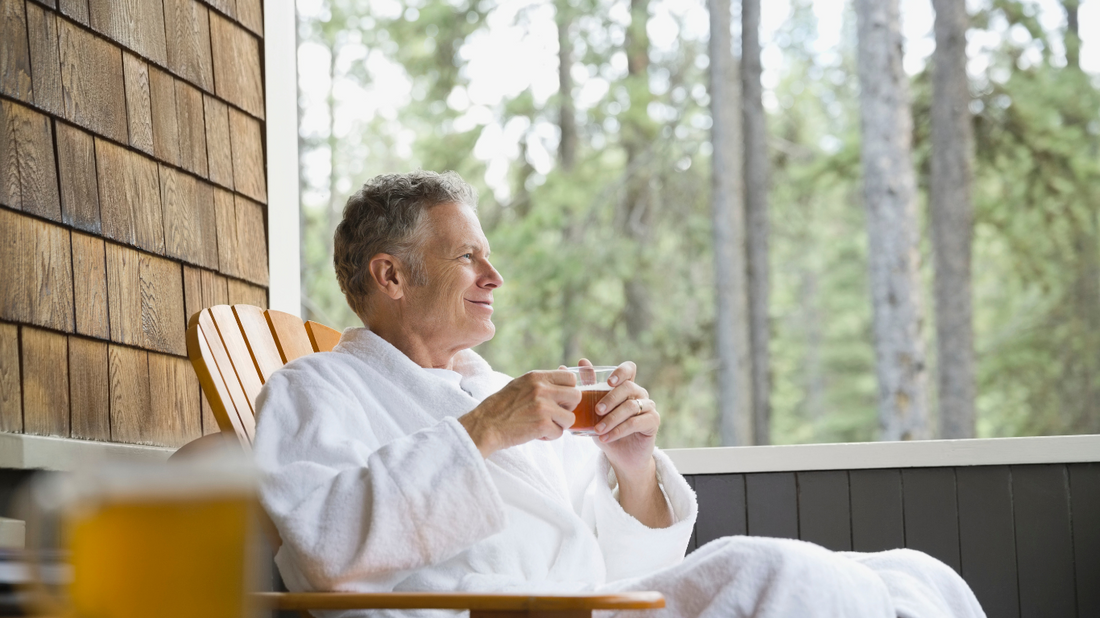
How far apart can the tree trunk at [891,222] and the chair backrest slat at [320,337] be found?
5.00 m

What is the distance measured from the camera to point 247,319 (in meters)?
2.07

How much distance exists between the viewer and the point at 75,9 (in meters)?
1.89

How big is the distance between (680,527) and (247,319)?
0.96m

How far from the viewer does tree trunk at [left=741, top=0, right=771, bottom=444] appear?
29.7ft

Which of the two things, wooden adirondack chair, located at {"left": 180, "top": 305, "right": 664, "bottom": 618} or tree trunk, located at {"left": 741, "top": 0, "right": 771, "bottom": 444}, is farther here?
tree trunk, located at {"left": 741, "top": 0, "right": 771, "bottom": 444}

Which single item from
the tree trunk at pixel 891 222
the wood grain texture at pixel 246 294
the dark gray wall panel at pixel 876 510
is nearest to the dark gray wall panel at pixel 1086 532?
the dark gray wall panel at pixel 876 510

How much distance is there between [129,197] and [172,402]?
0.44 meters

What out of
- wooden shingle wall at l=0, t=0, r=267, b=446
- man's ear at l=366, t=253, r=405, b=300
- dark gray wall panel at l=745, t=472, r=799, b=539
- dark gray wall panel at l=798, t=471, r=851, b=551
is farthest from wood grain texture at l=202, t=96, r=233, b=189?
dark gray wall panel at l=798, t=471, r=851, b=551

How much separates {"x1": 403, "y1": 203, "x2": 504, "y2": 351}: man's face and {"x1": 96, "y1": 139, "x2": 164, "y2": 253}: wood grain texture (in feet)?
1.90

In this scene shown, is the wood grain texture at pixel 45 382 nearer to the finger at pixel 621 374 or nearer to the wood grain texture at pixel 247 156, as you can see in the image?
the wood grain texture at pixel 247 156

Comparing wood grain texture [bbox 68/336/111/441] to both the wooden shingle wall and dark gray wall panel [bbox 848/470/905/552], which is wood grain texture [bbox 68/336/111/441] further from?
dark gray wall panel [bbox 848/470/905/552]

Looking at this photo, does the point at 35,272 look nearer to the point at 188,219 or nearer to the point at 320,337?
the point at 188,219

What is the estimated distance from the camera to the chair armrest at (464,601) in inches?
42.4

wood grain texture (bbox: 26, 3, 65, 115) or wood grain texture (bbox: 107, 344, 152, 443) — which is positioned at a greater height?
wood grain texture (bbox: 26, 3, 65, 115)
